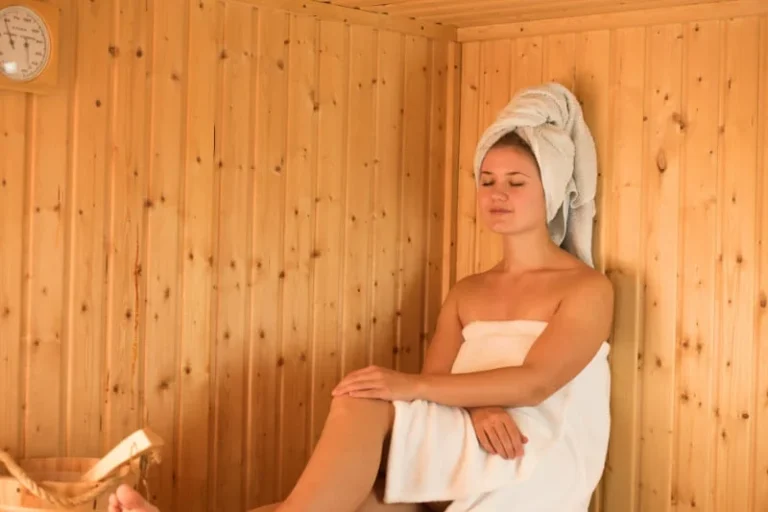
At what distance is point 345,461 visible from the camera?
7.02 feet

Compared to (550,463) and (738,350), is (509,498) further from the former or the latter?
(738,350)

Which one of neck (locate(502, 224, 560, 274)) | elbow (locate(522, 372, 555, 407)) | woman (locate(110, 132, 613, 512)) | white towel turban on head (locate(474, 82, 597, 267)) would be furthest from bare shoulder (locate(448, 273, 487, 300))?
elbow (locate(522, 372, 555, 407))


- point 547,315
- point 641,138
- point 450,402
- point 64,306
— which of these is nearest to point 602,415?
point 547,315

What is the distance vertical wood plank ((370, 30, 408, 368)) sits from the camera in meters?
3.03

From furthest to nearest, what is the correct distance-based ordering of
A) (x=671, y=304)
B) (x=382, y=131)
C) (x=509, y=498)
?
(x=382, y=131), (x=671, y=304), (x=509, y=498)

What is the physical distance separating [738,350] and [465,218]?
A: 37.8 inches

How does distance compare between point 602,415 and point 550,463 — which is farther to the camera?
point 602,415

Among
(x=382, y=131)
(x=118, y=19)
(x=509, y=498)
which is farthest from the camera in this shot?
(x=382, y=131)

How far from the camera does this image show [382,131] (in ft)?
9.96

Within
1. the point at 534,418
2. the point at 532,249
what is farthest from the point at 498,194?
the point at 534,418

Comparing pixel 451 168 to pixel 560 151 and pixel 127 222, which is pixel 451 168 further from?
pixel 127 222

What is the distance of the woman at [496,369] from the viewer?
2152 mm

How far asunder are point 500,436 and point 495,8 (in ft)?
4.24

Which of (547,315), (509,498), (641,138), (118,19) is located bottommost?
(509,498)
